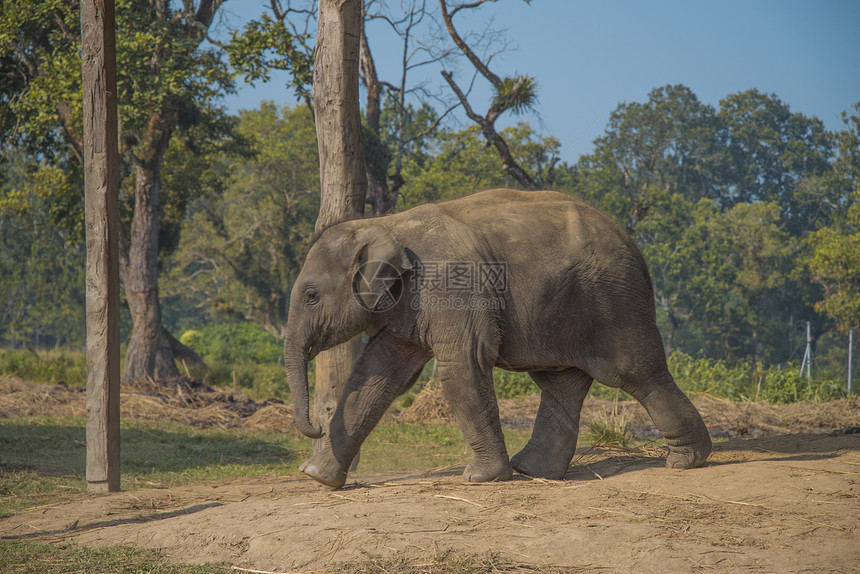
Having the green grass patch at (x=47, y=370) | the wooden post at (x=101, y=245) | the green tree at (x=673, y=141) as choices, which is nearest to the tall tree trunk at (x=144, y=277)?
the green grass patch at (x=47, y=370)

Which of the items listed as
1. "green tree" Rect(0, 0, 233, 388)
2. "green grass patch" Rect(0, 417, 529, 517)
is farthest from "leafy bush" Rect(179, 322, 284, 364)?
"green grass patch" Rect(0, 417, 529, 517)

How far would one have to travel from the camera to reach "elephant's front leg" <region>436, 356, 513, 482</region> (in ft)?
19.3

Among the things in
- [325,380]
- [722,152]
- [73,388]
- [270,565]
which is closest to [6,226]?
[73,388]

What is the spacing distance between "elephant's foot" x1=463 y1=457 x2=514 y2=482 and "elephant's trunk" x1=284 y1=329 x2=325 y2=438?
1.14m

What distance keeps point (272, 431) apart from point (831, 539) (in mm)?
8840

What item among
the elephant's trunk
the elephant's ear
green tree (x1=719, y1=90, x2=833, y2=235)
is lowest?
the elephant's trunk

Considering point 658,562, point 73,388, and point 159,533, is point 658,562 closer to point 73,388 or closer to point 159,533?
point 159,533

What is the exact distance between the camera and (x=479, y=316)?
5914 millimetres

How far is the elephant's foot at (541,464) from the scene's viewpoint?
6.38 metres

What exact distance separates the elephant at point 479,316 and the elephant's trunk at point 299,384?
0.01 meters

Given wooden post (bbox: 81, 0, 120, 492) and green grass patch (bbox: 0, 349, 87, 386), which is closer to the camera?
wooden post (bbox: 81, 0, 120, 492)

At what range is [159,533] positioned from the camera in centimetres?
500

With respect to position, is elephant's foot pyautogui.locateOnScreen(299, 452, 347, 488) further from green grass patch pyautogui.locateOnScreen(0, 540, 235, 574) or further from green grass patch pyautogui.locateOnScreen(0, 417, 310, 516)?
green grass patch pyautogui.locateOnScreen(0, 417, 310, 516)

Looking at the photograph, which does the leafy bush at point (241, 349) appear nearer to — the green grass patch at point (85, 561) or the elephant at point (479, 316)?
the elephant at point (479, 316)
